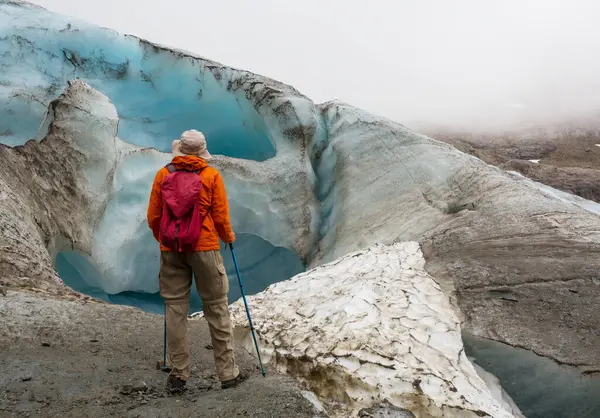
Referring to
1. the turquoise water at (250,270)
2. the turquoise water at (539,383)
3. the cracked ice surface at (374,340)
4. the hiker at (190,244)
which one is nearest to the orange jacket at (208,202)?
the hiker at (190,244)

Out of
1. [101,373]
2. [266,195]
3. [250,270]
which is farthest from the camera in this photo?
[250,270]

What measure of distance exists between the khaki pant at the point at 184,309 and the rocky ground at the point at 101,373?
0.18m

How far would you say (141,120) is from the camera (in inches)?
426

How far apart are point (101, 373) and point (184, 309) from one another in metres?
0.74

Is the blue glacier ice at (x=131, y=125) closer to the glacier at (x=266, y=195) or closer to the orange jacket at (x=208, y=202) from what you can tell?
the glacier at (x=266, y=195)

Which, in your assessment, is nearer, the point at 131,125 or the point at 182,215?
the point at 182,215

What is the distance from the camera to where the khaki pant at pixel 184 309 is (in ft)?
9.44

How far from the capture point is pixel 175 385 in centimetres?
290

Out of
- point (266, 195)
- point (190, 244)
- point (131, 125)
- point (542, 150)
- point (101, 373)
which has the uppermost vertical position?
point (542, 150)

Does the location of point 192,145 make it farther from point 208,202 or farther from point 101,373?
point 101,373

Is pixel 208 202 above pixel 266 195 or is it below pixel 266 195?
below

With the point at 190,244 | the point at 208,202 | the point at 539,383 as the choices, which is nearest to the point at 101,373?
the point at 190,244

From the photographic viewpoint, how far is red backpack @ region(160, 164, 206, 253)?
271cm

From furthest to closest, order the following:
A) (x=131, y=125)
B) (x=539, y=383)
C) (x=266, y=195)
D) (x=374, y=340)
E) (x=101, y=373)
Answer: (x=131, y=125) < (x=266, y=195) < (x=539, y=383) < (x=374, y=340) < (x=101, y=373)
